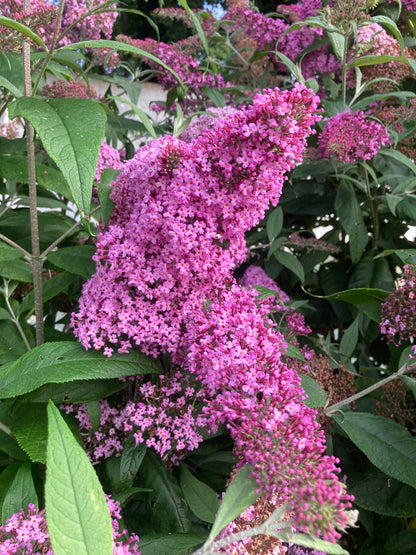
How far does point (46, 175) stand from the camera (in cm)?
113

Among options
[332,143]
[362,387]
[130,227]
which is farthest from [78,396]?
[332,143]

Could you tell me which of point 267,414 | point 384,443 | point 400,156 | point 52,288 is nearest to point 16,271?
point 52,288

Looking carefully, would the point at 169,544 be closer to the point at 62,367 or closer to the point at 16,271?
the point at 62,367

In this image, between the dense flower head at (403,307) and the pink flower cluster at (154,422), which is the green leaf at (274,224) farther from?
the pink flower cluster at (154,422)

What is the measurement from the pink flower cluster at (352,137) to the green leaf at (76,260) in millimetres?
616

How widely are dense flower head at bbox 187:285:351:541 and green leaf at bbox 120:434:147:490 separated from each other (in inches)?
8.5

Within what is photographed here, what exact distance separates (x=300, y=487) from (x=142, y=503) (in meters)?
0.59

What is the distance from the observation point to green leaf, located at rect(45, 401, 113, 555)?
51cm

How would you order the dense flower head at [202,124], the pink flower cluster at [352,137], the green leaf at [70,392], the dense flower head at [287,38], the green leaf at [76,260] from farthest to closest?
the dense flower head at [287,38] < the dense flower head at [202,124] < the pink flower cluster at [352,137] < the green leaf at [76,260] < the green leaf at [70,392]

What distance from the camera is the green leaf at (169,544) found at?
74cm

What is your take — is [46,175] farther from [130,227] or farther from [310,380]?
[310,380]

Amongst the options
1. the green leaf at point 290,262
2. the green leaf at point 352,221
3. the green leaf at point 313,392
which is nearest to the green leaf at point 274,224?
the green leaf at point 290,262

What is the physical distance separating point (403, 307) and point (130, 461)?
1.83 ft

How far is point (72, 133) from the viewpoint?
2.45 feet
